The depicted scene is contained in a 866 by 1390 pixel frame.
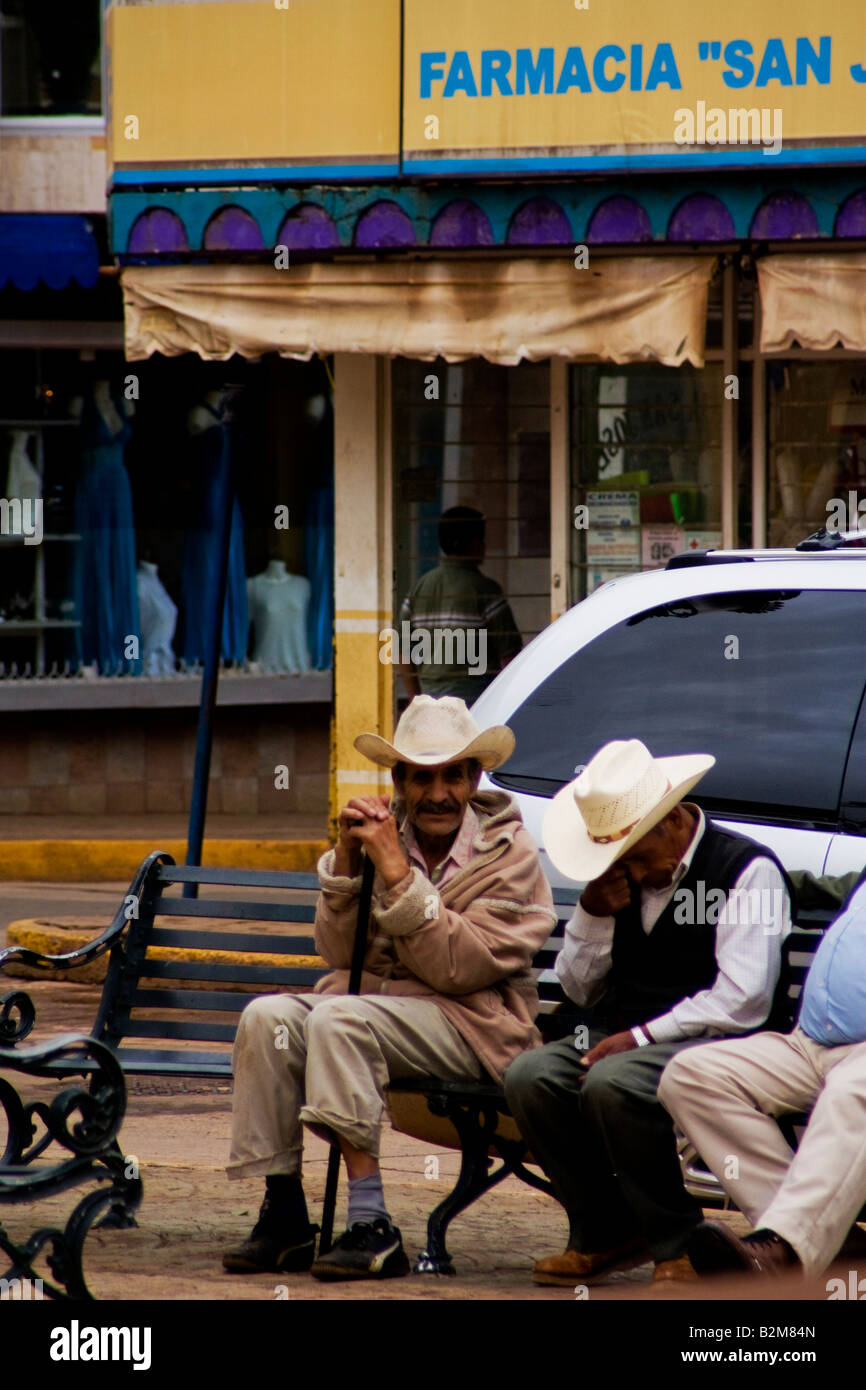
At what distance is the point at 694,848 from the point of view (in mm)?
4891

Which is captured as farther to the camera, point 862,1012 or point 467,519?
point 467,519

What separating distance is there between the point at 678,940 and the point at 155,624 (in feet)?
31.6

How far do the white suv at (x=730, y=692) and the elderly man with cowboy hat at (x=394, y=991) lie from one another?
1.73 ft

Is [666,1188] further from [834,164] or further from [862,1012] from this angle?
[834,164]

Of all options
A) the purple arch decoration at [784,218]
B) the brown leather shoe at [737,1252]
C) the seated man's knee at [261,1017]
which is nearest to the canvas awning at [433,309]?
the purple arch decoration at [784,218]

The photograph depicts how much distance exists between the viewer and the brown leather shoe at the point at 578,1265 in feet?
16.2

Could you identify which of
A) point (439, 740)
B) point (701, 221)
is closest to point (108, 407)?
point (701, 221)

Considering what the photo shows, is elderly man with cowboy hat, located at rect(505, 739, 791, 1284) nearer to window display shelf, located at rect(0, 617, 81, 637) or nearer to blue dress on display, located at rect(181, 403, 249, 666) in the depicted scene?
blue dress on display, located at rect(181, 403, 249, 666)

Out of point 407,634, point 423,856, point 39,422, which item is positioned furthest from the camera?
point 39,422

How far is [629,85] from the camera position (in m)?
9.66

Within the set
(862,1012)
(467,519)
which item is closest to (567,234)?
(467,519)

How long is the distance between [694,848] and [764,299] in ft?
16.6

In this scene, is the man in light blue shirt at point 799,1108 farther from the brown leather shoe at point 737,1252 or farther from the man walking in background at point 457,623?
the man walking in background at point 457,623
